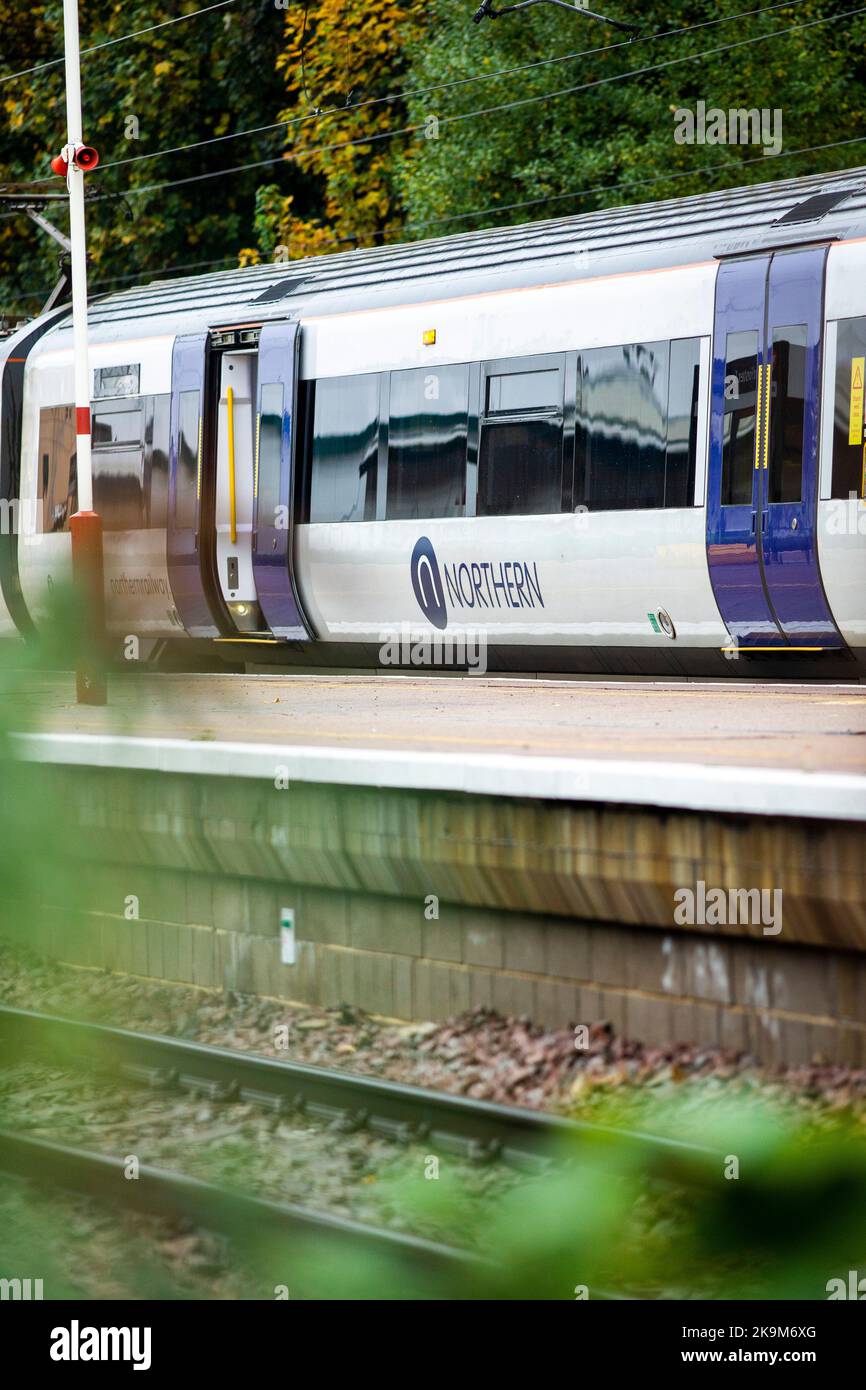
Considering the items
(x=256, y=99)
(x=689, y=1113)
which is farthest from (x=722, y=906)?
(x=256, y=99)

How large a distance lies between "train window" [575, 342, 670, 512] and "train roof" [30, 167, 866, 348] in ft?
2.22

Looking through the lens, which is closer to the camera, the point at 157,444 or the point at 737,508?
the point at 737,508

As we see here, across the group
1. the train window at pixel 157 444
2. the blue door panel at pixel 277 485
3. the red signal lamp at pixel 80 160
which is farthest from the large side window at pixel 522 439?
the train window at pixel 157 444

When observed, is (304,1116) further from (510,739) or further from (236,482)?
(236,482)

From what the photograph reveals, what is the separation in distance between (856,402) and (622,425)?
6.14ft

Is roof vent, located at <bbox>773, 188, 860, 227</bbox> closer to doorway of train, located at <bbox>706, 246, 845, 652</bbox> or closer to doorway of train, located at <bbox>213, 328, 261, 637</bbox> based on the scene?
doorway of train, located at <bbox>706, 246, 845, 652</bbox>

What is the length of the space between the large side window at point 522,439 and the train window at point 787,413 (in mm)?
1800

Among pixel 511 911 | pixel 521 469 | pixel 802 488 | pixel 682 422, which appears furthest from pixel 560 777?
pixel 521 469

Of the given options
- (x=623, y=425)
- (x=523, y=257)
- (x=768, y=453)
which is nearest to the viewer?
(x=768, y=453)

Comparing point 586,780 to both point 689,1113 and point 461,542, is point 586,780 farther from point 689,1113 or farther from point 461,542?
point 461,542

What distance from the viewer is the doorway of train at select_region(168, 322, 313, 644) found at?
1457 centimetres

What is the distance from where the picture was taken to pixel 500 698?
1109 cm

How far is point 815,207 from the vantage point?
38.0 ft

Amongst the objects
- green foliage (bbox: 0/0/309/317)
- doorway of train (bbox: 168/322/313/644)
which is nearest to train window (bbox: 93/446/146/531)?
doorway of train (bbox: 168/322/313/644)
